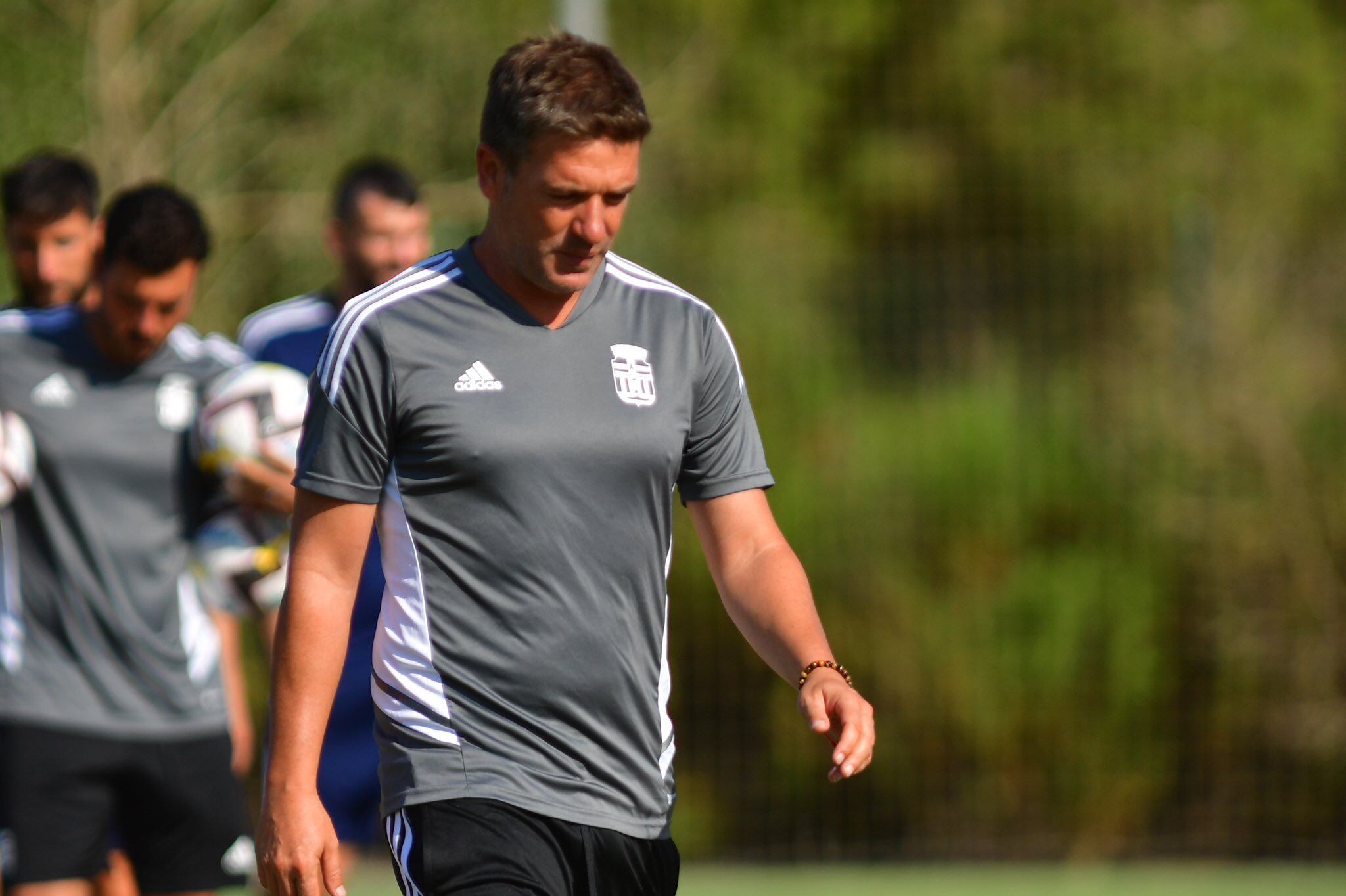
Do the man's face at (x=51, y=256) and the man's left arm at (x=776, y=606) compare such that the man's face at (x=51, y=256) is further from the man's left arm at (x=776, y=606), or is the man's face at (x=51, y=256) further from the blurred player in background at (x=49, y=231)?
the man's left arm at (x=776, y=606)

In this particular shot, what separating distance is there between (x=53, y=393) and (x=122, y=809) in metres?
1.17

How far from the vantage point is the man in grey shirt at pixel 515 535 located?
310 centimetres

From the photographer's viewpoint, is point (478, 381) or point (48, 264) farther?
point (48, 264)

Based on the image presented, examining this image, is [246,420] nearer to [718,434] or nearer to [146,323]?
[146,323]

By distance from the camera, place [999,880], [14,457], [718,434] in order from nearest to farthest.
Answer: [718,434] → [14,457] → [999,880]

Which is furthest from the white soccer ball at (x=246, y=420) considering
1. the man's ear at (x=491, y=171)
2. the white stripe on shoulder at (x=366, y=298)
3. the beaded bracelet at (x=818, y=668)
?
the beaded bracelet at (x=818, y=668)

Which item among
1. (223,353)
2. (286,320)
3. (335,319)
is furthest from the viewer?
(286,320)

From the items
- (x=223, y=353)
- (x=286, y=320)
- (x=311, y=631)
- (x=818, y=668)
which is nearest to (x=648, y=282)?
(x=818, y=668)

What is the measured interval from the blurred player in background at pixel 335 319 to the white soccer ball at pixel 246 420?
814 mm

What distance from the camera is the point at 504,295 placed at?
3.29 m

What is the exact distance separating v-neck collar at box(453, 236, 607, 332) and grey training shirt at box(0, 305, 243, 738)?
188cm

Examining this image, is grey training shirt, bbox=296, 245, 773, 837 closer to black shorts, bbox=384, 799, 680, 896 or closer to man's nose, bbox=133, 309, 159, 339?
black shorts, bbox=384, 799, 680, 896

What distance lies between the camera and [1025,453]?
10.0 meters

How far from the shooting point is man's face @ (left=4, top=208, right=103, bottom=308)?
5574 mm
